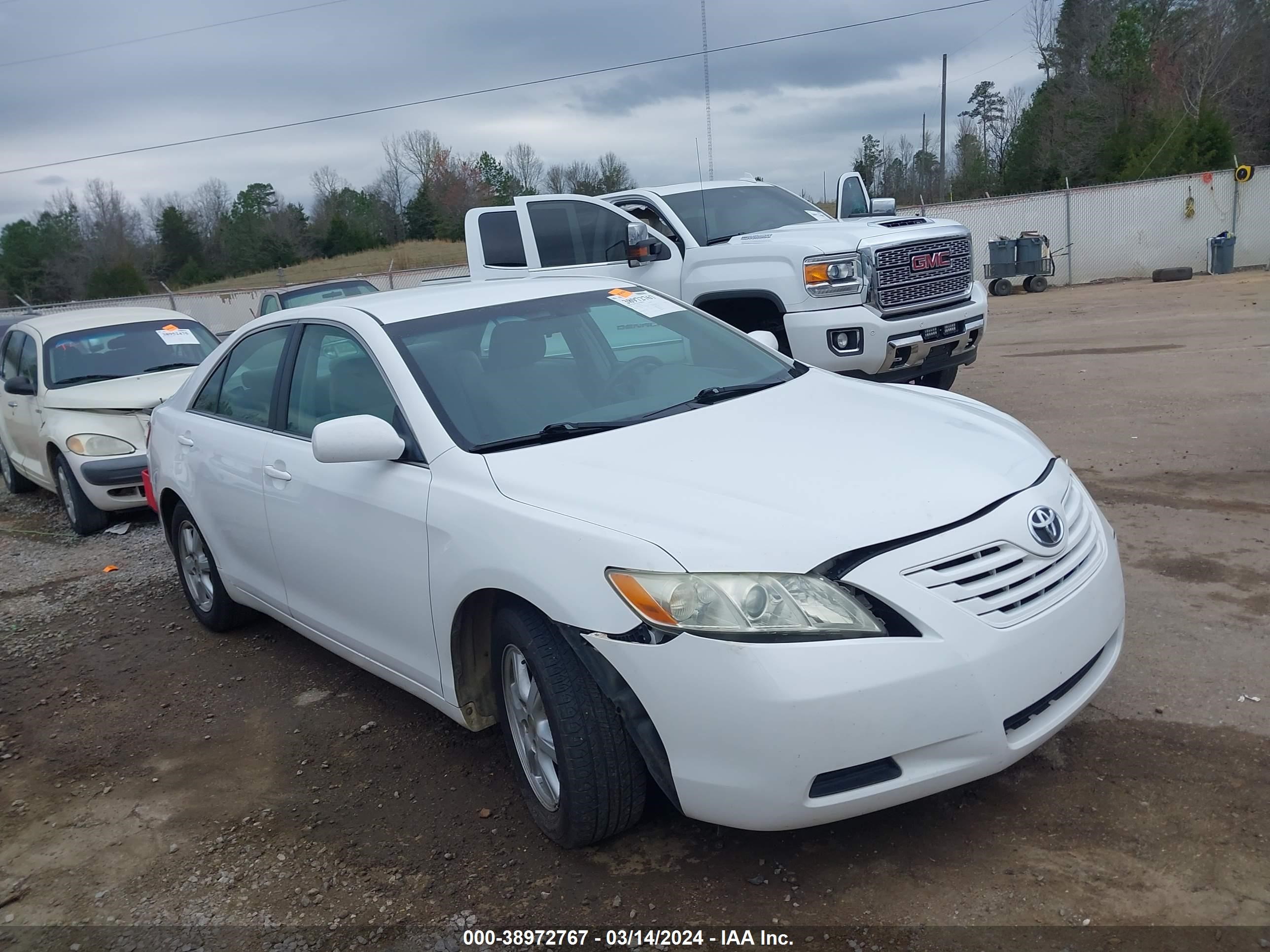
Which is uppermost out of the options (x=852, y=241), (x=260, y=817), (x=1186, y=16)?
(x=1186, y=16)

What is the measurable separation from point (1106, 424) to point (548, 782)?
640 cm

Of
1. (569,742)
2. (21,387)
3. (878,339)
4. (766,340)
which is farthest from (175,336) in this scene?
(569,742)

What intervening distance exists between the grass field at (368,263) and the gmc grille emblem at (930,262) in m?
30.0

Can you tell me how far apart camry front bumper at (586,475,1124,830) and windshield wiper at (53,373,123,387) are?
7145 mm

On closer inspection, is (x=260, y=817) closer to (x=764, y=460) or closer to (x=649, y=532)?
(x=649, y=532)

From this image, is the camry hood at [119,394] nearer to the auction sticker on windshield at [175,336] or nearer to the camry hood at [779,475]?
→ the auction sticker on windshield at [175,336]

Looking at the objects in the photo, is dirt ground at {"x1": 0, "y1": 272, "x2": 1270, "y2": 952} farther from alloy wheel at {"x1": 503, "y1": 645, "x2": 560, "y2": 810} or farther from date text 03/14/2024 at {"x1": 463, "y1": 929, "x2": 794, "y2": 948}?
alloy wheel at {"x1": 503, "y1": 645, "x2": 560, "y2": 810}

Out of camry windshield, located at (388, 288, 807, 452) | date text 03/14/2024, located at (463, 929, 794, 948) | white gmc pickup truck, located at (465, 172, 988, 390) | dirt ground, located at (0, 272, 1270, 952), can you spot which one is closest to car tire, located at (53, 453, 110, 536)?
dirt ground, located at (0, 272, 1270, 952)

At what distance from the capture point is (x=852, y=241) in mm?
7777

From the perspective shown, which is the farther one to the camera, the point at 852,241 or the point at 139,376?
the point at 139,376

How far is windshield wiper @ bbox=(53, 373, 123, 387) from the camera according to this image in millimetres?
8375

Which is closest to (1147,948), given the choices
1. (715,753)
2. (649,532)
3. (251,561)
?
(715,753)

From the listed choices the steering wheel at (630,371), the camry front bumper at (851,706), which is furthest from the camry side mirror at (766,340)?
the camry front bumper at (851,706)

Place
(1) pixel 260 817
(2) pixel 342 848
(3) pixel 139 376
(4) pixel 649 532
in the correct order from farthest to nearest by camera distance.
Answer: (3) pixel 139 376 → (1) pixel 260 817 → (2) pixel 342 848 → (4) pixel 649 532
